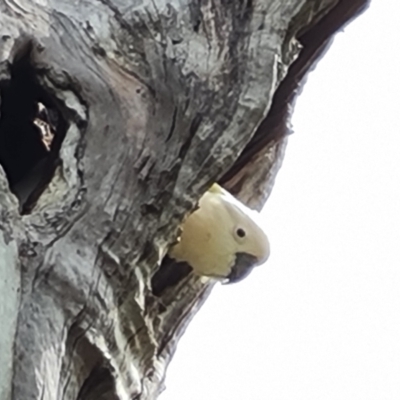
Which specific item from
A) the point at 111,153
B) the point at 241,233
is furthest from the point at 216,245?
the point at 111,153

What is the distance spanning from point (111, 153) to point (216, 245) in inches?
5.1

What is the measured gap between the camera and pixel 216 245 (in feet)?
2.76

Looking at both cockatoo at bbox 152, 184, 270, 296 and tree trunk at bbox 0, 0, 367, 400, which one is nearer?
tree trunk at bbox 0, 0, 367, 400

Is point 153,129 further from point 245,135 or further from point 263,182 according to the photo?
point 263,182

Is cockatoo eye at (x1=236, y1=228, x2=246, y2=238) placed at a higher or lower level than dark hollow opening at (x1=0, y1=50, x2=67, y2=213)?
higher

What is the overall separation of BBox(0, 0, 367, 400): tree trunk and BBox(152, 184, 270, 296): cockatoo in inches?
0.7

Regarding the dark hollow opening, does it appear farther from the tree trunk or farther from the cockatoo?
the cockatoo

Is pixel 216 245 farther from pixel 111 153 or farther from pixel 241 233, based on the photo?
pixel 111 153

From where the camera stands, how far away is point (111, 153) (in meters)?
0.75

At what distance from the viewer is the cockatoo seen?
83 centimetres

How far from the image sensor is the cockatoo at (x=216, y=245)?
2.72 feet

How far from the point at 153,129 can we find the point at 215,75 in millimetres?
58

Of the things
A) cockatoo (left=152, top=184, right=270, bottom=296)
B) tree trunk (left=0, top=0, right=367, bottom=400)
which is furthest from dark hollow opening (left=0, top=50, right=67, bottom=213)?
cockatoo (left=152, top=184, right=270, bottom=296)

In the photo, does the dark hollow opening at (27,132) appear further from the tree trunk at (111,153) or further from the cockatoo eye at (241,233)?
the cockatoo eye at (241,233)
